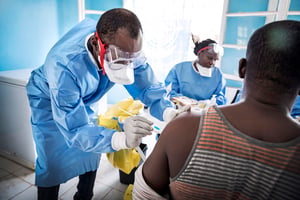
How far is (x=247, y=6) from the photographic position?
7.31ft

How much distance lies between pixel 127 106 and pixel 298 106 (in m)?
1.33

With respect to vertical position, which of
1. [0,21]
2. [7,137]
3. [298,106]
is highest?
[0,21]

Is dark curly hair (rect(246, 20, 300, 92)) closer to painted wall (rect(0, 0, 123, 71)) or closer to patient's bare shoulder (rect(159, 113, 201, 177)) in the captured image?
patient's bare shoulder (rect(159, 113, 201, 177))

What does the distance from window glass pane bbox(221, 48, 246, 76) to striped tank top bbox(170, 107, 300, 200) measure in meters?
2.15

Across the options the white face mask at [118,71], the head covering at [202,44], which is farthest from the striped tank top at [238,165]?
the head covering at [202,44]

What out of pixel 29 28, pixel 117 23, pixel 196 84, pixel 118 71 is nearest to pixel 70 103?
pixel 118 71

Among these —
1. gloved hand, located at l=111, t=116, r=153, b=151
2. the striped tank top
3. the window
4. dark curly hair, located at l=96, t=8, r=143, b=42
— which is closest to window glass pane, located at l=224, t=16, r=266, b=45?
the window

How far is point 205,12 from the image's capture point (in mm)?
2508

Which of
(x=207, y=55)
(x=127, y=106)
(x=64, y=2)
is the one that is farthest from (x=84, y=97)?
(x=64, y=2)

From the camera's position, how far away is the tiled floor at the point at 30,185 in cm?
151

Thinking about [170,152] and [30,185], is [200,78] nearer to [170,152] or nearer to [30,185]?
[170,152]

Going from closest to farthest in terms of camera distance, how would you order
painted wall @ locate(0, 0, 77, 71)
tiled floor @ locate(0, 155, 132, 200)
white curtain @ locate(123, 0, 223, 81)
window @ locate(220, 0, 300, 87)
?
1. tiled floor @ locate(0, 155, 132, 200)
2. painted wall @ locate(0, 0, 77, 71)
3. window @ locate(220, 0, 300, 87)
4. white curtain @ locate(123, 0, 223, 81)

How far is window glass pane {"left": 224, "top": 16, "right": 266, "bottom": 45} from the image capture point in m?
2.24

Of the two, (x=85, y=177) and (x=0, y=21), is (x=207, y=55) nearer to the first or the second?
(x=85, y=177)
